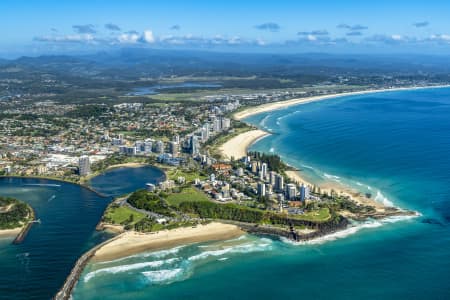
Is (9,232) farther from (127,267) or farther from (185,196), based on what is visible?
(185,196)

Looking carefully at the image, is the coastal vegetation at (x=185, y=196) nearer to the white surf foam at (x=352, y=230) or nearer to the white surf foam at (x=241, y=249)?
the white surf foam at (x=241, y=249)

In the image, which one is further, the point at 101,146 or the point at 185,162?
the point at 101,146

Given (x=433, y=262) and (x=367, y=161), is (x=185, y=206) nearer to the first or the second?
(x=433, y=262)

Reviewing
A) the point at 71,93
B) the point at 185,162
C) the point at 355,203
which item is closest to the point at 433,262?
the point at 355,203

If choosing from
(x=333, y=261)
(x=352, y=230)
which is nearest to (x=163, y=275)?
(x=333, y=261)

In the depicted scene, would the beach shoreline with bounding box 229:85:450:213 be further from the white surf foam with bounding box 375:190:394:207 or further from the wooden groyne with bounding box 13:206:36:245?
the wooden groyne with bounding box 13:206:36:245

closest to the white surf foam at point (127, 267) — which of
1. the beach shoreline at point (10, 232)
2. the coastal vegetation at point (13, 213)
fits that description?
the beach shoreline at point (10, 232)

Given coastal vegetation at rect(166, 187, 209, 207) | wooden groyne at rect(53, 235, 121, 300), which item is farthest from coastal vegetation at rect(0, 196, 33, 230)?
coastal vegetation at rect(166, 187, 209, 207)
